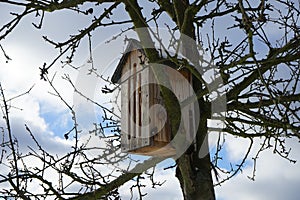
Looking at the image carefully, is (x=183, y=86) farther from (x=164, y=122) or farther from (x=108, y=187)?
(x=108, y=187)

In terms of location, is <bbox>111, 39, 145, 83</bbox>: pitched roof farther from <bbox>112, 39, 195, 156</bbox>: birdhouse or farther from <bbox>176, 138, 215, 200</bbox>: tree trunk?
<bbox>176, 138, 215, 200</bbox>: tree trunk

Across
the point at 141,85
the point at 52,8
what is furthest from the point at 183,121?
the point at 52,8

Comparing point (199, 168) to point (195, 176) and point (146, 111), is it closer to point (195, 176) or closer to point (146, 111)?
point (195, 176)

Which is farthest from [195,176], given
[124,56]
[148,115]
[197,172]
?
[124,56]

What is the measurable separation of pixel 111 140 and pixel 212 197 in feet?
1.90

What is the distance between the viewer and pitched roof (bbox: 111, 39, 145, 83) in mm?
1751

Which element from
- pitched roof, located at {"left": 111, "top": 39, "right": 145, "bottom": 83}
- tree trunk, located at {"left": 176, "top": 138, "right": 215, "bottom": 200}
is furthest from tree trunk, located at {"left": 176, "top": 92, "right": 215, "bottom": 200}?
pitched roof, located at {"left": 111, "top": 39, "right": 145, "bottom": 83}

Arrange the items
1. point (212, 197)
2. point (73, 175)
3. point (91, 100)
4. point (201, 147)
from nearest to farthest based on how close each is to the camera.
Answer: point (212, 197) → point (201, 147) → point (73, 175) → point (91, 100)

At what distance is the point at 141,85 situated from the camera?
1.70m

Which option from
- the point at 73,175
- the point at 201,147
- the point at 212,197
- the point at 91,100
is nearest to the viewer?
the point at 212,197

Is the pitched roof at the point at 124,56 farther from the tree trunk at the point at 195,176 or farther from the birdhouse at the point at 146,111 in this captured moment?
the tree trunk at the point at 195,176

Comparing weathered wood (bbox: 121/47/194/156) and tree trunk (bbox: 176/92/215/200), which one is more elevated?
weathered wood (bbox: 121/47/194/156)

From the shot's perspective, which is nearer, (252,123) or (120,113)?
(252,123)

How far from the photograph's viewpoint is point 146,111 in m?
1.64
